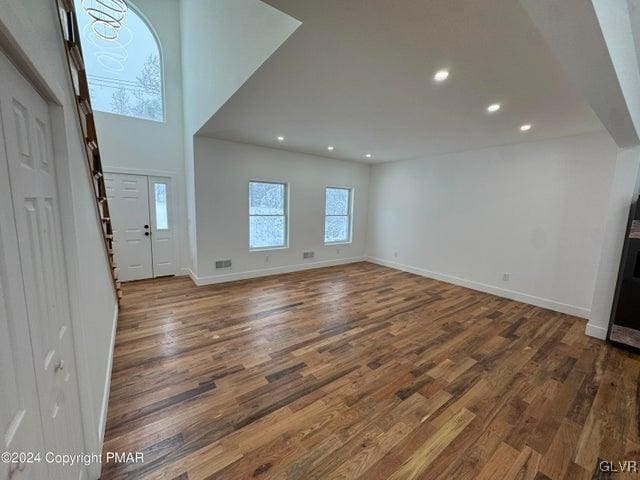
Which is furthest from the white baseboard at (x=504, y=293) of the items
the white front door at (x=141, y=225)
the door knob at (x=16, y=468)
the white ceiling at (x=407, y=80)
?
the door knob at (x=16, y=468)

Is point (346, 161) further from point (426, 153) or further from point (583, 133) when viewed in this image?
point (583, 133)

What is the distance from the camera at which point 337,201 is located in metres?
6.32

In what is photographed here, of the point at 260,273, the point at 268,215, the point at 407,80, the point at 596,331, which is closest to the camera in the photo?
the point at 407,80

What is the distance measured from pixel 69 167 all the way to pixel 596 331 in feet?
16.2

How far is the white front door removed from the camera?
14.4 ft

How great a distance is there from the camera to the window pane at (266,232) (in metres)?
5.09

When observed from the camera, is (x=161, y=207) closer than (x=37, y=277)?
No

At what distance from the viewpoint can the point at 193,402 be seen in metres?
1.89

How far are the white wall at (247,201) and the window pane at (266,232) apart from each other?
165 mm

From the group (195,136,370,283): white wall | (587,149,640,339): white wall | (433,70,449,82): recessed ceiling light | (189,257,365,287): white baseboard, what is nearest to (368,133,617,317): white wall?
(587,149,640,339): white wall

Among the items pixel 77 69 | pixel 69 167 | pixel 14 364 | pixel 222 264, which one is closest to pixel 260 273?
pixel 222 264

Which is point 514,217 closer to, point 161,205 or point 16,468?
point 16,468

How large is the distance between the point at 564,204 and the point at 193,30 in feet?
19.4

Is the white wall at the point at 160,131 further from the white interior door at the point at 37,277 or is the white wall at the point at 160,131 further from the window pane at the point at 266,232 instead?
the white interior door at the point at 37,277
